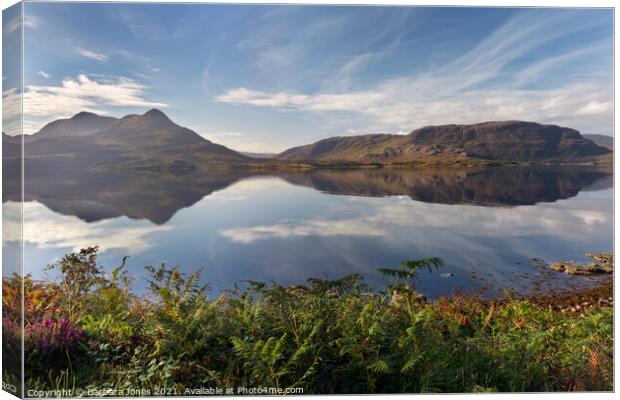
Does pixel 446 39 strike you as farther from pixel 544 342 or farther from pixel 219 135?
pixel 544 342

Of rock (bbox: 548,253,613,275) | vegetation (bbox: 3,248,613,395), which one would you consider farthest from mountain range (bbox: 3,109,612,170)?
vegetation (bbox: 3,248,613,395)

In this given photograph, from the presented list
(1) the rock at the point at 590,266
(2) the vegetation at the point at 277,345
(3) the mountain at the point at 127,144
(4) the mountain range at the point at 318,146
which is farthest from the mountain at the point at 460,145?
(2) the vegetation at the point at 277,345

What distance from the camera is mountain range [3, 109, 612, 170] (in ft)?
21.2

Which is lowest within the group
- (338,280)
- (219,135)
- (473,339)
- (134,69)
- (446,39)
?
(473,339)

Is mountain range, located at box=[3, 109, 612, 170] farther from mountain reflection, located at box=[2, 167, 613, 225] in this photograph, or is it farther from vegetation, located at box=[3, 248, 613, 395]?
vegetation, located at box=[3, 248, 613, 395]

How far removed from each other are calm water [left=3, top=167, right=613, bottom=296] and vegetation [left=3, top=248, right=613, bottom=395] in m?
0.38

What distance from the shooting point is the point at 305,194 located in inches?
270

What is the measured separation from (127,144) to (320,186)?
279 centimetres

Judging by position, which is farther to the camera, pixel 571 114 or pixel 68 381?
pixel 571 114

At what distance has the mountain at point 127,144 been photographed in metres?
6.27

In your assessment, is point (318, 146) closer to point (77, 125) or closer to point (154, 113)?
point (154, 113)

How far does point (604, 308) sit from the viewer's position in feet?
22.2

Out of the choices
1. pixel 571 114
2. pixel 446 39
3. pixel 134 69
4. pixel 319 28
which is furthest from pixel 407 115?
pixel 134 69

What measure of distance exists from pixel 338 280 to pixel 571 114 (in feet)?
13.2
